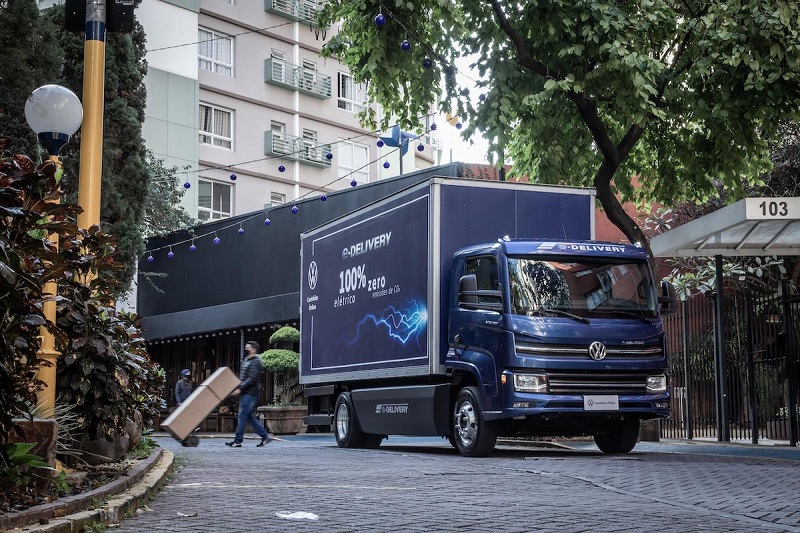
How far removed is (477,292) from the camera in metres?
13.7

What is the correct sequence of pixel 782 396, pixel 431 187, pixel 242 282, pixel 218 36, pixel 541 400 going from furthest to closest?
1. pixel 218 36
2. pixel 242 282
3. pixel 782 396
4. pixel 431 187
5. pixel 541 400

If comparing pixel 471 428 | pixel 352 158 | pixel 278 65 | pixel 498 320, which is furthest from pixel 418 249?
pixel 352 158

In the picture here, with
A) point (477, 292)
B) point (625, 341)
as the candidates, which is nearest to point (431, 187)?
point (477, 292)

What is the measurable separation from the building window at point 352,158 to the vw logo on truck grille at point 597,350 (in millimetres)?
29436

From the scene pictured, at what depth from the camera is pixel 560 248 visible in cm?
1396

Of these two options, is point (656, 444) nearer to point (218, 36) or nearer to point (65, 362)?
point (65, 362)

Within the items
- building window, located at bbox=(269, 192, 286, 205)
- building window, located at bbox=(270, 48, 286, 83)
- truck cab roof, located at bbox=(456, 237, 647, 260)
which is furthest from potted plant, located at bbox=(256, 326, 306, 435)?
building window, located at bbox=(270, 48, 286, 83)

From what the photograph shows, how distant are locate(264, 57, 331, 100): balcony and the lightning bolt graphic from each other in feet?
80.7

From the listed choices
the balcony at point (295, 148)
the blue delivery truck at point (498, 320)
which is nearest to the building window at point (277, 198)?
the balcony at point (295, 148)

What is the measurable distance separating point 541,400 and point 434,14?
7056 mm

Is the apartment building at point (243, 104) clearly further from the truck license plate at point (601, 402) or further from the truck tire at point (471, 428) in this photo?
the truck license plate at point (601, 402)

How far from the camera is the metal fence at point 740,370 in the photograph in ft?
54.5

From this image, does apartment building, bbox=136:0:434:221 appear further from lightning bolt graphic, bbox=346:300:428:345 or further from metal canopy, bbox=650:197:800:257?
lightning bolt graphic, bbox=346:300:428:345

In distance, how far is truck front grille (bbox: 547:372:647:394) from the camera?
1341cm
